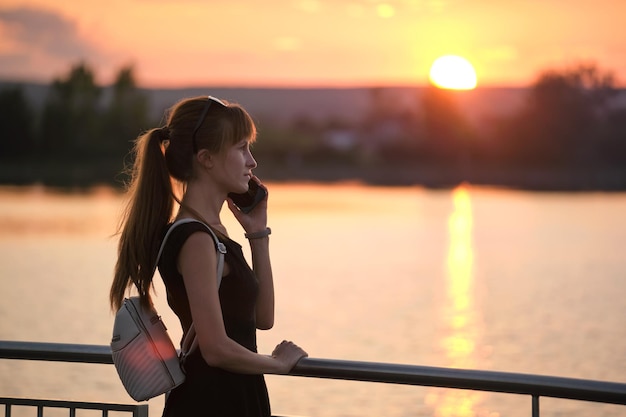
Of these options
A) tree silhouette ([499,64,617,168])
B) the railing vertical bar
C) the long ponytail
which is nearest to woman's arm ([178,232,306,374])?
the long ponytail

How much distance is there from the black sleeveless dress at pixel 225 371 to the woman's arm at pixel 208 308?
0.25 ft

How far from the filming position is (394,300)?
29.3 m

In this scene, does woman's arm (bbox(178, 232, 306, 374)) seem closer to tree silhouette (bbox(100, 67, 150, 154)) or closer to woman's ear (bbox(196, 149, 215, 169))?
woman's ear (bbox(196, 149, 215, 169))

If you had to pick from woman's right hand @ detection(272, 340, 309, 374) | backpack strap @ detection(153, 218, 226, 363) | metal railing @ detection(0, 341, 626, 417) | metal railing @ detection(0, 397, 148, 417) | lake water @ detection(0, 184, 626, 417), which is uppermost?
lake water @ detection(0, 184, 626, 417)

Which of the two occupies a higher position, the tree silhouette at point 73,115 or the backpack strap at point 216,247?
the tree silhouette at point 73,115

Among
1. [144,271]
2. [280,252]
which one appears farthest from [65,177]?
[144,271]

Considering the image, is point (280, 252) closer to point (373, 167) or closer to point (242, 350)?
point (242, 350)

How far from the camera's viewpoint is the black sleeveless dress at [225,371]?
2662 millimetres

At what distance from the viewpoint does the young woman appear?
2670 mm

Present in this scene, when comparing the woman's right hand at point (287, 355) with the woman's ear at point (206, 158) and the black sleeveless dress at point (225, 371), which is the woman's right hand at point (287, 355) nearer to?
the black sleeveless dress at point (225, 371)

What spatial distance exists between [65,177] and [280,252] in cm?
6032

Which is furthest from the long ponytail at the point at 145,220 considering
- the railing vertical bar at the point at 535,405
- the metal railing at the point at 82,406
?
the railing vertical bar at the point at 535,405

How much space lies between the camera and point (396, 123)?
341 ft

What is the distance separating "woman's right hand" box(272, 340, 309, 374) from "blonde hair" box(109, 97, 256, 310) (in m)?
0.34
